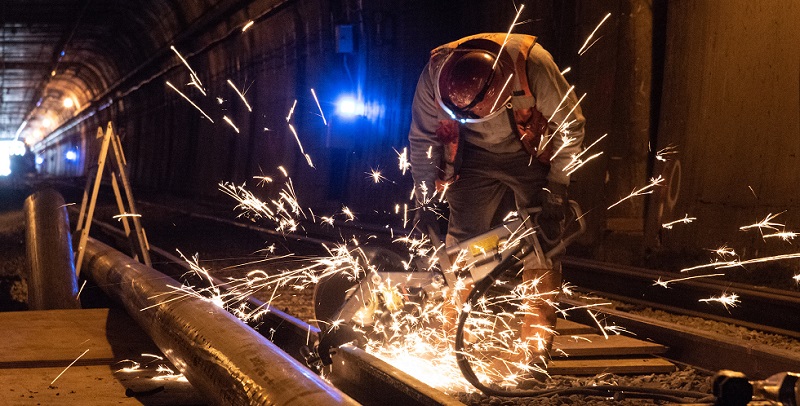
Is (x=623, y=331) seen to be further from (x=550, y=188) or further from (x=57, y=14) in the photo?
(x=57, y=14)

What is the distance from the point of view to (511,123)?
447 centimetres

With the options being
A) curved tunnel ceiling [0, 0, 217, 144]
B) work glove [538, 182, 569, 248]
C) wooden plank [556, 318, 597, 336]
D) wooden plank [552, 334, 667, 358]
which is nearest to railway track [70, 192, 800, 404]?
wooden plank [552, 334, 667, 358]

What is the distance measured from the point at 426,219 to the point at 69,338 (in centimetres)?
236

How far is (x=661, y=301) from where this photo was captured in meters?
7.32

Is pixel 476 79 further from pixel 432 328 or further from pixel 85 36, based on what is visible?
pixel 85 36

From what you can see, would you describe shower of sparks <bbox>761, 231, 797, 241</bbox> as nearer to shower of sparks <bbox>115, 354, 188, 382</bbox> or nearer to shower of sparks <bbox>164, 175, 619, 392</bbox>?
shower of sparks <bbox>164, 175, 619, 392</bbox>

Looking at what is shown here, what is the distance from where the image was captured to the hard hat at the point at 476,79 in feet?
14.0

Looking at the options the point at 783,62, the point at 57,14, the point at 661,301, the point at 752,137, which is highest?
the point at 57,14

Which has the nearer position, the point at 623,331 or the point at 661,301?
the point at 623,331

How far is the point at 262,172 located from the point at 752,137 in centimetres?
1441

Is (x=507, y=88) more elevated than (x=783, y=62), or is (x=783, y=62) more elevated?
(x=783, y=62)

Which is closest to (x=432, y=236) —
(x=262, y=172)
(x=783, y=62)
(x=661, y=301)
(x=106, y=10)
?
(x=661, y=301)

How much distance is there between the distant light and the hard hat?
37.4 feet

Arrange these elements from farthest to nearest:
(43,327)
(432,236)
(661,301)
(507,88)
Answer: (661,301)
(43,327)
(432,236)
(507,88)
